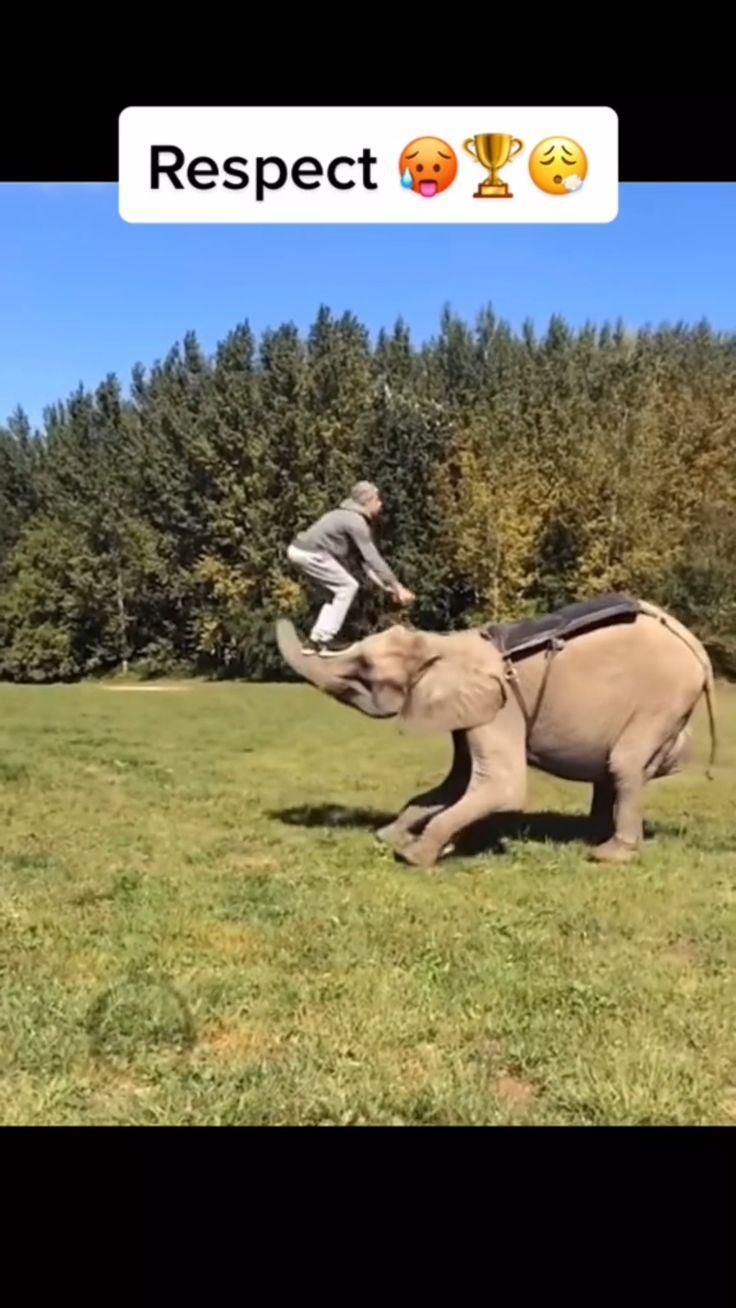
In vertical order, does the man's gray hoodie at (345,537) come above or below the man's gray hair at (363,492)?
below

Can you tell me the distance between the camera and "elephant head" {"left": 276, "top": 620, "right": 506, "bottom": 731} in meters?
3.53

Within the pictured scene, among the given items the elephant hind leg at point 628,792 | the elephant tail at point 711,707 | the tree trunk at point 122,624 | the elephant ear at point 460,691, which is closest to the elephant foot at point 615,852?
the elephant hind leg at point 628,792

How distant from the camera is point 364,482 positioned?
3350 millimetres

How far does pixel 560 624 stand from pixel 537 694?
21 centimetres

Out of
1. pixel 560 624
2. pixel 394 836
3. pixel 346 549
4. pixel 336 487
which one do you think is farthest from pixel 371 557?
pixel 394 836

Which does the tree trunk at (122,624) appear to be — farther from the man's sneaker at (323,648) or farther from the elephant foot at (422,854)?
the elephant foot at (422,854)

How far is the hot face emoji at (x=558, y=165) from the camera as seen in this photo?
265 centimetres

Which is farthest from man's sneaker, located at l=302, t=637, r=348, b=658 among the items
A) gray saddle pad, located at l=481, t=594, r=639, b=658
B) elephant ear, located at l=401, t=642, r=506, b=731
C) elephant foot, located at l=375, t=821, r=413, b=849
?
elephant foot, located at l=375, t=821, r=413, b=849

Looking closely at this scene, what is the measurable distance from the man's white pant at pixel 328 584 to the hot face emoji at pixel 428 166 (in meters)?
1.00

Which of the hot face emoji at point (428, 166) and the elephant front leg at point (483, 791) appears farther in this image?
the elephant front leg at point (483, 791)

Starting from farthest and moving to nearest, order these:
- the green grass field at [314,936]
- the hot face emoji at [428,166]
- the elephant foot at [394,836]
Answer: the elephant foot at [394,836] → the hot face emoji at [428,166] → the green grass field at [314,936]

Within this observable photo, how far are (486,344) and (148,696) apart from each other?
4.16 feet
